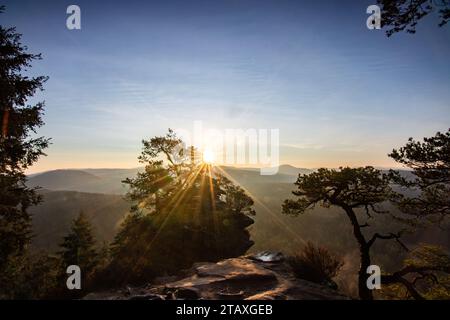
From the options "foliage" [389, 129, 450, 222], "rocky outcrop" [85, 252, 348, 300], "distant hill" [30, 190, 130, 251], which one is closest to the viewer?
"rocky outcrop" [85, 252, 348, 300]

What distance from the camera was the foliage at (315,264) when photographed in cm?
1320

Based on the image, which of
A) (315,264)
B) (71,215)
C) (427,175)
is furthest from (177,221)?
(71,215)

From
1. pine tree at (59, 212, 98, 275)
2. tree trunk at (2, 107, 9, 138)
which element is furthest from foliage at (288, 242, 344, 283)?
pine tree at (59, 212, 98, 275)

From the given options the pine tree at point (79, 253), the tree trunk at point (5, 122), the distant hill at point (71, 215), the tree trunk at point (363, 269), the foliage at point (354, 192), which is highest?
the tree trunk at point (5, 122)

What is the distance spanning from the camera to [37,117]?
14453 millimetres

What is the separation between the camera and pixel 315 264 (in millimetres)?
13781

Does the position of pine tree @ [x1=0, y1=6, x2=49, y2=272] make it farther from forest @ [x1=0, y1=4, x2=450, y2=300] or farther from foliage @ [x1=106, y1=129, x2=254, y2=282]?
foliage @ [x1=106, y1=129, x2=254, y2=282]

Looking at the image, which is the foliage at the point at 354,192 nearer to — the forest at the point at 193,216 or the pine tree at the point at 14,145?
the forest at the point at 193,216

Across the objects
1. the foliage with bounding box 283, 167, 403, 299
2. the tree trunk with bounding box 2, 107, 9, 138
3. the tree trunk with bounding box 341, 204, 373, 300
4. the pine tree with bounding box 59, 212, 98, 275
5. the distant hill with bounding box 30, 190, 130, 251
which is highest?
the tree trunk with bounding box 2, 107, 9, 138

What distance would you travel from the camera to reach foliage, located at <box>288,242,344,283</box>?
43.3 ft

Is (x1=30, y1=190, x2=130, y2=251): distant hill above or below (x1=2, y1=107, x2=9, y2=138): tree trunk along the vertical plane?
below

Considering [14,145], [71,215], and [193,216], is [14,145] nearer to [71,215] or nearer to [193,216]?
[193,216]

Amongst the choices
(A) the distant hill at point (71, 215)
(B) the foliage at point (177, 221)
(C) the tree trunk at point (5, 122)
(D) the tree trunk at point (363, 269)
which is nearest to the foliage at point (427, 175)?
(D) the tree trunk at point (363, 269)
